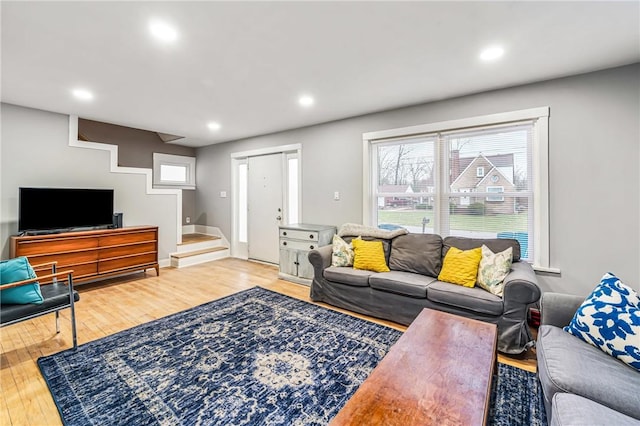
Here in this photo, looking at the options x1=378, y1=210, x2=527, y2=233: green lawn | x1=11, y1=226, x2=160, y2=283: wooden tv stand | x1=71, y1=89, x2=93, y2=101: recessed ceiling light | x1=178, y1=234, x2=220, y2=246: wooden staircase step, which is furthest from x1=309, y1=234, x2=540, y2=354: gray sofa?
x1=178, y1=234, x2=220, y2=246: wooden staircase step

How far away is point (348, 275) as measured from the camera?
3232mm

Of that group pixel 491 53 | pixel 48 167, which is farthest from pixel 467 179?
pixel 48 167

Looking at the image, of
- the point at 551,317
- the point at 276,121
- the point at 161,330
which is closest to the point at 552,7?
the point at 551,317

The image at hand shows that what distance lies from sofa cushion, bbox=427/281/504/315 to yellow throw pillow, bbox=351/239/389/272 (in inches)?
25.8

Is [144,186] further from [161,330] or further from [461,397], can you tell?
[461,397]

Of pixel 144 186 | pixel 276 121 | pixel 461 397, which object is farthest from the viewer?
pixel 144 186

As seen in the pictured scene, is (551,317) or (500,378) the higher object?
(551,317)

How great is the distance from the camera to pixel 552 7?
1823mm

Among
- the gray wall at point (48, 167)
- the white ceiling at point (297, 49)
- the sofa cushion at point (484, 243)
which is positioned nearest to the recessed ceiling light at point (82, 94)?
the white ceiling at point (297, 49)

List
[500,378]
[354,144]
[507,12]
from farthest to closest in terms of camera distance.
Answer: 1. [354,144]
2. [500,378]
3. [507,12]

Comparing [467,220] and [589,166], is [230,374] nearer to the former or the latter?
[467,220]

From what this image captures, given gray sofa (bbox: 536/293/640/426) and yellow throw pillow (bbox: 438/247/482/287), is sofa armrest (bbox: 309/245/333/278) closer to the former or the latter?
yellow throw pillow (bbox: 438/247/482/287)

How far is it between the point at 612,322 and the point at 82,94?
5.25 m

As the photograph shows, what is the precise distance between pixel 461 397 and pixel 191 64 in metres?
3.20
